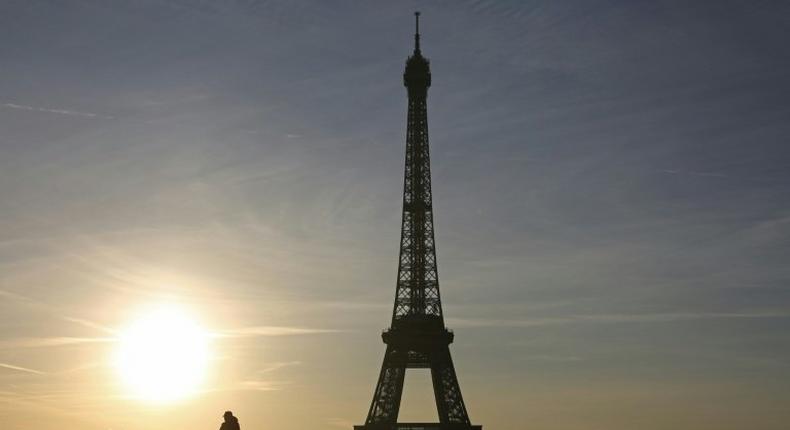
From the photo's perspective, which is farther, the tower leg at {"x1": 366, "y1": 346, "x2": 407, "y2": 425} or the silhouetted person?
the tower leg at {"x1": 366, "y1": 346, "x2": 407, "y2": 425}

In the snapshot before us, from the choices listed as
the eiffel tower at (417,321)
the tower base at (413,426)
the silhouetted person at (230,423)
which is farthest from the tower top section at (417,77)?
the silhouetted person at (230,423)

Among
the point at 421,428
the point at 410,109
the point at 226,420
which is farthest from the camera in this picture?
the point at 410,109

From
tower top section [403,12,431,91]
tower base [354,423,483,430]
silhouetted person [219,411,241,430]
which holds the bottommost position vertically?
silhouetted person [219,411,241,430]

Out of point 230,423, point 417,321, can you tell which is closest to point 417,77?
point 417,321

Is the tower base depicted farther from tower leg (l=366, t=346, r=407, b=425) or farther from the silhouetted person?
the silhouetted person

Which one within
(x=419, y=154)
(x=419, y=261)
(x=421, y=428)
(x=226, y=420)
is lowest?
(x=226, y=420)

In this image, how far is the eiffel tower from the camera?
152000 mm

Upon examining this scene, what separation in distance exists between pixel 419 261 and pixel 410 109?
23025 millimetres

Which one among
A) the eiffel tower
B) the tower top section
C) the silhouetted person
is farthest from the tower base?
the silhouetted person

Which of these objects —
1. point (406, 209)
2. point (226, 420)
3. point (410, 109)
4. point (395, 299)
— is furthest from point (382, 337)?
point (226, 420)

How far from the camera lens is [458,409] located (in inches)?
6053

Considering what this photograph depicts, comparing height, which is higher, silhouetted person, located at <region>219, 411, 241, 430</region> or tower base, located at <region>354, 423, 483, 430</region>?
tower base, located at <region>354, 423, 483, 430</region>

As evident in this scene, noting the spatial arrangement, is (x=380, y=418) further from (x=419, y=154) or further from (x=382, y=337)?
(x=419, y=154)

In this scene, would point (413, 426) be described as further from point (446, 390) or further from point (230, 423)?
point (230, 423)
